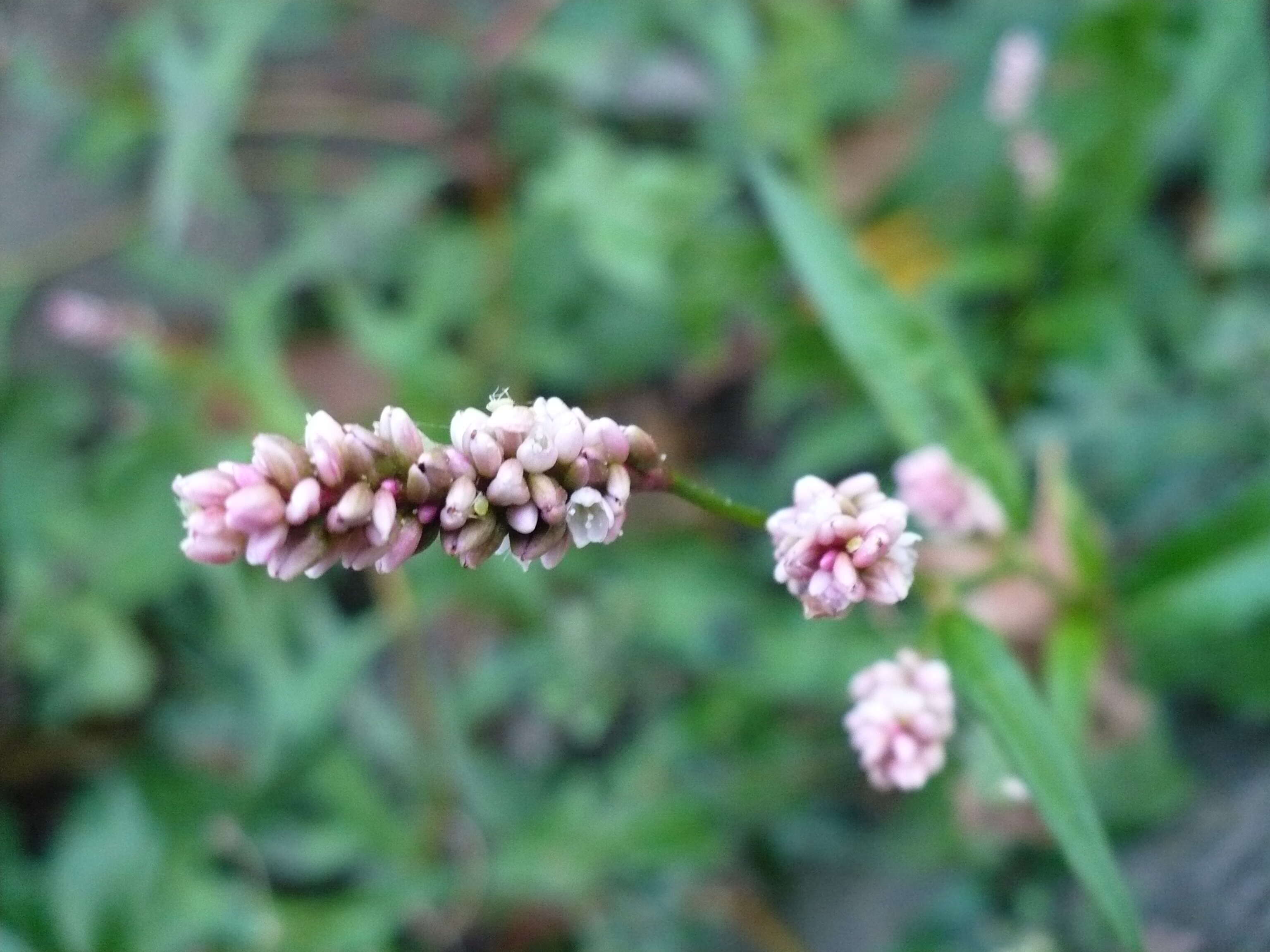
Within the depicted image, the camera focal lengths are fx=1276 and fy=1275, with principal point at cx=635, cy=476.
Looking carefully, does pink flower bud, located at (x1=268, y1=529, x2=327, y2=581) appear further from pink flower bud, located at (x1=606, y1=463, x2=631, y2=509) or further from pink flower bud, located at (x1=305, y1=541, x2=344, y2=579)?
pink flower bud, located at (x1=606, y1=463, x2=631, y2=509)

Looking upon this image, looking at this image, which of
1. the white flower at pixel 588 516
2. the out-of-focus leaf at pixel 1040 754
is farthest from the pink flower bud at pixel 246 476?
the out-of-focus leaf at pixel 1040 754

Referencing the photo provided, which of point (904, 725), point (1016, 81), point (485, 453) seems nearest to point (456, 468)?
point (485, 453)

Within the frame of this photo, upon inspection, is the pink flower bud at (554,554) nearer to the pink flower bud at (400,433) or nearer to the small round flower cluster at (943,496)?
the pink flower bud at (400,433)

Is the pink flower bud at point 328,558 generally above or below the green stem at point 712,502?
below

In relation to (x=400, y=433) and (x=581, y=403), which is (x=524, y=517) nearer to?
(x=400, y=433)

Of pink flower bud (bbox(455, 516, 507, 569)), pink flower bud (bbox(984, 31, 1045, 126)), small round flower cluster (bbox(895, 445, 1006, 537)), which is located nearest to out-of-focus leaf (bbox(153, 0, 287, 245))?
pink flower bud (bbox(984, 31, 1045, 126))

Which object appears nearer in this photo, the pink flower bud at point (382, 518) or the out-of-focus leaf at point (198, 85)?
the pink flower bud at point (382, 518)

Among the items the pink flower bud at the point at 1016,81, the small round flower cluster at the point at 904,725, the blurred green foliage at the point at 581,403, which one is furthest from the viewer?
the pink flower bud at the point at 1016,81
